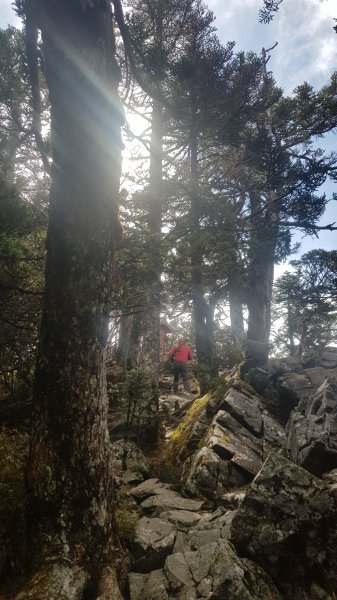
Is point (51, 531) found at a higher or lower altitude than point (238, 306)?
lower

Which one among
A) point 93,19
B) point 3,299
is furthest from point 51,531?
point 93,19

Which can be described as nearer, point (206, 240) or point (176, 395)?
point (206, 240)

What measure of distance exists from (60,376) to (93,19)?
4040mm

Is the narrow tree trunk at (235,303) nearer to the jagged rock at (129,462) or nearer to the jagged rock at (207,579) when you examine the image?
the jagged rock at (129,462)

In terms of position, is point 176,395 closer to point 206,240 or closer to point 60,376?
point 206,240

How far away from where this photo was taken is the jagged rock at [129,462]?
6341 mm

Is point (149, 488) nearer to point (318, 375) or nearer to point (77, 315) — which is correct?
point (77, 315)

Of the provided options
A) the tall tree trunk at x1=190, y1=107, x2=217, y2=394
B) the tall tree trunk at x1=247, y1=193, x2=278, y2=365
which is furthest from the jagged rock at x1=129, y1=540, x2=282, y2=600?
the tall tree trunk at x1=247, y1=193, x2=278, y2=365

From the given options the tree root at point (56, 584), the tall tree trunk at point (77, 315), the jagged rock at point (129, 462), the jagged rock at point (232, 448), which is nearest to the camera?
the tree root at point (56, 584)

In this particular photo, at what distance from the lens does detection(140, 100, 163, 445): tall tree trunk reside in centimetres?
836

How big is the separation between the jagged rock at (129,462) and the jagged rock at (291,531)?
2848mm

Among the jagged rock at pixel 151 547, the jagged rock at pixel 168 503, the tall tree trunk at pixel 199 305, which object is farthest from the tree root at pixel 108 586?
the tall tree trunk at pixel 199 305

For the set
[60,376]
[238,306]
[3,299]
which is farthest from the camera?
[238,306]

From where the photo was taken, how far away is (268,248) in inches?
551
